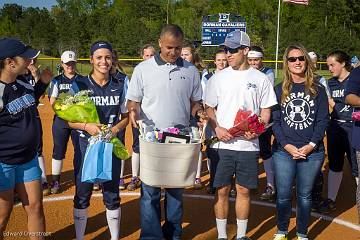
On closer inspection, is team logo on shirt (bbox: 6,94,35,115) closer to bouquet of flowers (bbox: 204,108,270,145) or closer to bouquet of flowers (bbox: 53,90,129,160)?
bouquet of flowers (bbox: 53,90,129,160)

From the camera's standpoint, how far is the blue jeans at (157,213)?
4723mm

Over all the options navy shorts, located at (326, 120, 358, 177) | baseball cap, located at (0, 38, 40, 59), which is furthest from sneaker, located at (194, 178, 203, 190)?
baseball cap, located at (0, 38, 40, 59)

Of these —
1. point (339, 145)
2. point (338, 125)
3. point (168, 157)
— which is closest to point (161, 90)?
point (168, 157)

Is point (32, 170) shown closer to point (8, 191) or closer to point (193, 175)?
point (8, 191)

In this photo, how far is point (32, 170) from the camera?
4129 millimetres

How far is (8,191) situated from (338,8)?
77467 mm

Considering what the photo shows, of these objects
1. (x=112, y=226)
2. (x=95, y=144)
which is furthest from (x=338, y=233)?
(x=95, y=144)

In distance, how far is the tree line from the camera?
5525 centimetres

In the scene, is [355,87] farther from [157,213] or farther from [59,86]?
[59,86]

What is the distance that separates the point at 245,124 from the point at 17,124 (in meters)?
2.19

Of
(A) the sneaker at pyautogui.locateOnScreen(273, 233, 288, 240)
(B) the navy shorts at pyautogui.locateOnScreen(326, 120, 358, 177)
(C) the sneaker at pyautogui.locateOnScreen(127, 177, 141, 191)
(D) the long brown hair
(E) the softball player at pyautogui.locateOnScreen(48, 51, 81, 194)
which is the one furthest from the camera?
(C) the sneaker at pyautogui.locateOnScreen(127, 177, 141, 191)

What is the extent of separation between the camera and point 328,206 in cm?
631

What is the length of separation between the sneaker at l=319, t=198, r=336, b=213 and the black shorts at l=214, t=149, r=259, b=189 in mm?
1943

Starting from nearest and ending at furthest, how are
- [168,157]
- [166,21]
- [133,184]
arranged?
[168,157], [133,184], [166,21]
